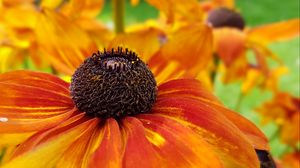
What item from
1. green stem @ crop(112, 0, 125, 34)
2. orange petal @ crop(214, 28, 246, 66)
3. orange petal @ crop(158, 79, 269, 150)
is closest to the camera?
orange petal @ crop(158, 79, 269, 150)

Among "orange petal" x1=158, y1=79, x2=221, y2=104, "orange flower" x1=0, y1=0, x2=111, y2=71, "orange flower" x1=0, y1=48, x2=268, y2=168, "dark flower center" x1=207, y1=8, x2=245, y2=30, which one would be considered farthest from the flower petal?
"dark flower center" x1=207, y1=8, x2=245, y2=30

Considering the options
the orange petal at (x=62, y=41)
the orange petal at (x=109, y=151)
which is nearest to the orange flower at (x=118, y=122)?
the orange petal at (x=109, y=151)

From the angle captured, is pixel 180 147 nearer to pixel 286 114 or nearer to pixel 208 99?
pixel 208 99

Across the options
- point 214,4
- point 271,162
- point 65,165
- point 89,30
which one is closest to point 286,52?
point 214,4

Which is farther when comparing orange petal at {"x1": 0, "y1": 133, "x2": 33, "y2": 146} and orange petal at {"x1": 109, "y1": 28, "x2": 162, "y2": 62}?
orange petal at {"x1": 109, "y1": 28, "x2": 162, "y2": 62}

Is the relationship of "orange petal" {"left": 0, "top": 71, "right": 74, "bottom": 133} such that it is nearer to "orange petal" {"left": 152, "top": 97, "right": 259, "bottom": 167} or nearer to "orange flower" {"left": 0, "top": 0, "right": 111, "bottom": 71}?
"orange petal" {"left": 152, "top": 97, "right": 259, "bottom": 167}

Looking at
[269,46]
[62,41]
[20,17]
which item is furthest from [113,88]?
[269,46]
